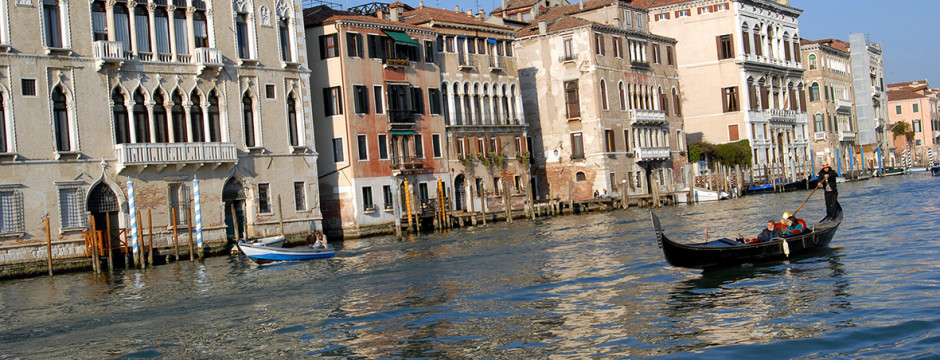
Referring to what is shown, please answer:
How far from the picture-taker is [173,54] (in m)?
28.9

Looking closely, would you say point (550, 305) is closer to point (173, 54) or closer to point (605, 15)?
point (173, 54)

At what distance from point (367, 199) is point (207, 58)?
7.89 meters

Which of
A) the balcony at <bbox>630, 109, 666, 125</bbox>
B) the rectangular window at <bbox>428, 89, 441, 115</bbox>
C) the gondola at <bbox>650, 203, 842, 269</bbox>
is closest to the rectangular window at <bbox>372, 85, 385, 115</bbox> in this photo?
the rectangular window at <bbox>428, 89, 441, 115</bbox>

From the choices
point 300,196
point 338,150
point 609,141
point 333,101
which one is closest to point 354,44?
point 333,101

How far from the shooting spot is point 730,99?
5591cm

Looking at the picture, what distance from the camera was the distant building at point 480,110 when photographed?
130 feet

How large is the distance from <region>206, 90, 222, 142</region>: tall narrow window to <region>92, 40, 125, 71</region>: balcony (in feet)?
10.5

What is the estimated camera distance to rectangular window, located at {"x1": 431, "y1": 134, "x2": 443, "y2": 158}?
38.5 metres

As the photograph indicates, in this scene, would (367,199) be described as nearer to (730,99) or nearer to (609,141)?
(609,141)

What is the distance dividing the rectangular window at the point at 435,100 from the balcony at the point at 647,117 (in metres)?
12.3

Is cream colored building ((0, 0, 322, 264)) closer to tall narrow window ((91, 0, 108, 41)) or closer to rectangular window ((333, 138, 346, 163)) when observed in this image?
tall narrow window ((91, 0, 108, 41))

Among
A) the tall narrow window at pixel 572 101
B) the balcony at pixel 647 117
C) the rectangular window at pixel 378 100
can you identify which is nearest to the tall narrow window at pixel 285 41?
the rectangular window at pixel 378 100

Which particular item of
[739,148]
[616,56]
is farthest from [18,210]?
[739,148]

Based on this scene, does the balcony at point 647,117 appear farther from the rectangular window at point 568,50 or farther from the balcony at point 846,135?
the balcony at point 846,135
